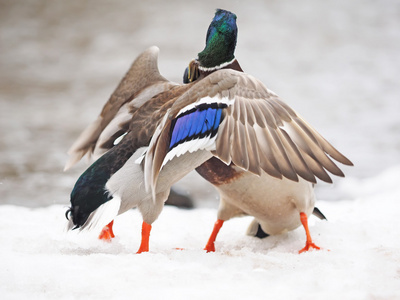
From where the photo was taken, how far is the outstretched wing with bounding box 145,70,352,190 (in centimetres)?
211

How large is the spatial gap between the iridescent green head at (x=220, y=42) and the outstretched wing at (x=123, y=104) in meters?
0.27

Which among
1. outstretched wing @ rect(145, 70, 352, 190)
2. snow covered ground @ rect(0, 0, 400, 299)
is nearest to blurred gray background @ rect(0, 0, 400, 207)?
snow covered ground @ rect(0, 0, 400, 299)

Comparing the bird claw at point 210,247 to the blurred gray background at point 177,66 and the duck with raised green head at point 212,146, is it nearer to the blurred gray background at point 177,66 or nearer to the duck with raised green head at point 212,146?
the duck with raised green head at point 212,146

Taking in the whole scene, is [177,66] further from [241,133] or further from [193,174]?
[241,133]

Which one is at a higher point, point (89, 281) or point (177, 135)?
point (177, 135)

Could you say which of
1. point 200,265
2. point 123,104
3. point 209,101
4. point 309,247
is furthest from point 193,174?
point 200,265

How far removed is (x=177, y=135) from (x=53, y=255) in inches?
24.3

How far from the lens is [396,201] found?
362 centimetres

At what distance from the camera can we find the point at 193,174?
5352 millimetres

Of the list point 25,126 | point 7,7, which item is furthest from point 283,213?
point 7,7

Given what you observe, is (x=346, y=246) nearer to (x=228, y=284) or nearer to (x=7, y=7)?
(x=228, y=284)

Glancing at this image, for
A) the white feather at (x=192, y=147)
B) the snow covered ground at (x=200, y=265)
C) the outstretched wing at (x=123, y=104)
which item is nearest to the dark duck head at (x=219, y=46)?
the outstretched wing at (x=123, y=104)

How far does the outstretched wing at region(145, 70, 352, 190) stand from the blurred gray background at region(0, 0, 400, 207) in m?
2.13

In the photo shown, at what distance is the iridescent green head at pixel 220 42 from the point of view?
2.57 m
